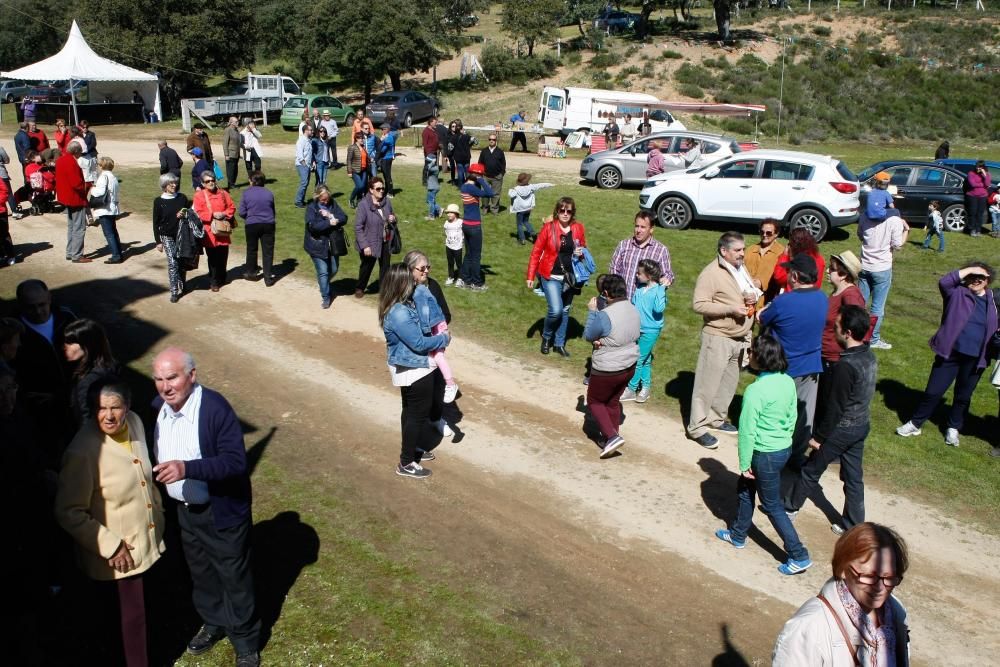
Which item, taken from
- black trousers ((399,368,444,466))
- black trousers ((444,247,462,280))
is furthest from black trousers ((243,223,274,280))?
black trousers ((399,368,444,466))

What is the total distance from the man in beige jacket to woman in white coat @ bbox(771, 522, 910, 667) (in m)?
4.48

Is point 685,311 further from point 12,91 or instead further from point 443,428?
point 12,91

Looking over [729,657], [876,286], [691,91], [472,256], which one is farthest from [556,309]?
[691,91]

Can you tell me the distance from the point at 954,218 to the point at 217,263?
15151 mm

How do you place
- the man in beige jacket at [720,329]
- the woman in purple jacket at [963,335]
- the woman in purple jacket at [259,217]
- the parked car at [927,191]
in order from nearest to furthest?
the man in beige jacket at [720,329]
the woman in purple jacket at [963,335]
the woman in purple jacket at [259,217]
the parked car at [927,191]

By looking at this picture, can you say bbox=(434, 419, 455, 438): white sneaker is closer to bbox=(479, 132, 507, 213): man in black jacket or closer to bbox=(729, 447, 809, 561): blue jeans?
bbox=(729, 447, 809, 561): blue jeans

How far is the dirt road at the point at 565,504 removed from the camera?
5.55 metres

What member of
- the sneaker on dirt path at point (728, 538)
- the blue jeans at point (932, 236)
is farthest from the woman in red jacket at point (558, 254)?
the blue jeans at point (932, 236)

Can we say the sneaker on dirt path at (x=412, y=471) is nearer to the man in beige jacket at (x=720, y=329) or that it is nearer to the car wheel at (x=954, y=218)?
the man in beige jacket at (x=720, y=329)

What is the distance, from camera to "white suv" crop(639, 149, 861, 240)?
15828 millimetres

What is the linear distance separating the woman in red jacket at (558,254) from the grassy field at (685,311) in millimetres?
892

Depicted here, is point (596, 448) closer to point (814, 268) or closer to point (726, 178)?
point (814, 268)

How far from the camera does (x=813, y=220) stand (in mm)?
15992

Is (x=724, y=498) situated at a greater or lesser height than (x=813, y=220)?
lesser
